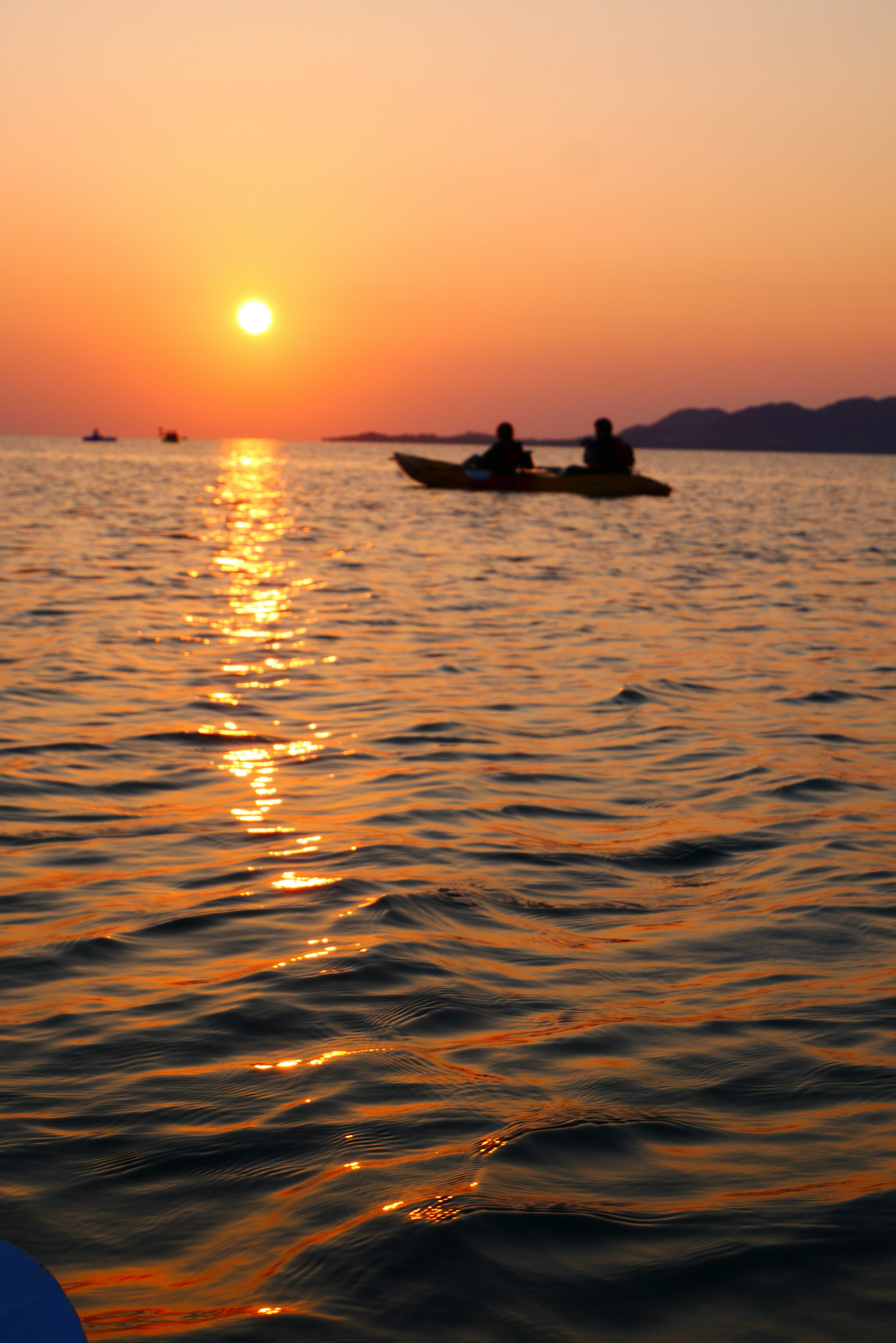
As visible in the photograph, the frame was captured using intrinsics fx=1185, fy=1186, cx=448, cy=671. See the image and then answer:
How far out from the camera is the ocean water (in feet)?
8.00

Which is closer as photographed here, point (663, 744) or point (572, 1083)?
point (572, 1083)

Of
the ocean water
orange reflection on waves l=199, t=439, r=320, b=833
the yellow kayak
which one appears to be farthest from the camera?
the yellow kayak

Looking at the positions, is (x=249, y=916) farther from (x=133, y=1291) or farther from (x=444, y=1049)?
(x=133, y=1291)

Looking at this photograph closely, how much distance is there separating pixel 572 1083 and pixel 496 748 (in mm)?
3954

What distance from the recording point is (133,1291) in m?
2.33

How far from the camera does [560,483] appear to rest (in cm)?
3372

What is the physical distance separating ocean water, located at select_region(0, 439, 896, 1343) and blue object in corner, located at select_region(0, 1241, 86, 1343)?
0.44 metres

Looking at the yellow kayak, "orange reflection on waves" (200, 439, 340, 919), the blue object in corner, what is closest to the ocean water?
"orange reflection on waves" (200, 439, 340, 919)

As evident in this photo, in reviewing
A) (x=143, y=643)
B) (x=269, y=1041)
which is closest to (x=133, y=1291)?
(x=269, y=1041)

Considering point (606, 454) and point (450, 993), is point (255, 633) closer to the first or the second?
point (450, 993)

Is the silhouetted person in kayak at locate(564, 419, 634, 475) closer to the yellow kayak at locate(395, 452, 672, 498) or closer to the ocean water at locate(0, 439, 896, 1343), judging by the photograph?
the yellow kayak at locate(395, 452, 672, 498)

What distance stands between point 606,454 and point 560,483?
5.38ft

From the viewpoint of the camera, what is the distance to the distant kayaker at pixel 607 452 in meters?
33.7

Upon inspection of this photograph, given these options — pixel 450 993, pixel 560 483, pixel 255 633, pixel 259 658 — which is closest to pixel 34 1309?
pixel 450 993
